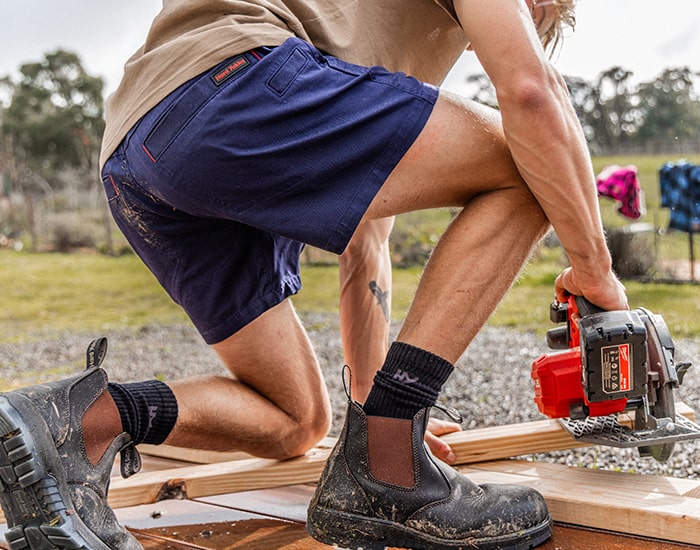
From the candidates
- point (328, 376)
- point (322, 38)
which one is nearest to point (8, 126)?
point (328, 376)

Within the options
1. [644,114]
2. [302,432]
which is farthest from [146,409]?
[644,114]

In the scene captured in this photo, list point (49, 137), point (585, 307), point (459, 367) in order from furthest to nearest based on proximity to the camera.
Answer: point (49, 137)
point (459, 367)
point (585, 307)

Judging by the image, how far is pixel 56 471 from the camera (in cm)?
124

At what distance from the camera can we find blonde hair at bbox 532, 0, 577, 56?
160 centimetres

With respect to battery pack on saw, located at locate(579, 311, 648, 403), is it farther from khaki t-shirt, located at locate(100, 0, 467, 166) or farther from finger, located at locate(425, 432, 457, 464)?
khaki t-shirt, located at locate(100, 0, 467, 166)

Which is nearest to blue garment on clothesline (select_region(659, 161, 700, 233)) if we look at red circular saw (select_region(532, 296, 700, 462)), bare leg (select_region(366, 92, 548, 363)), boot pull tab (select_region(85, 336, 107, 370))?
red circular saw (select_region(532, 296, 700, 462))

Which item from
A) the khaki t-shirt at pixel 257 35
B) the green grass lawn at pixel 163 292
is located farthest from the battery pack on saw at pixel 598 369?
the green grass lawn at pixel 163 292

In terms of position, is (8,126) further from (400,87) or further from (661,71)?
(400,87)

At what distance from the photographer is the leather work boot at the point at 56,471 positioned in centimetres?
119

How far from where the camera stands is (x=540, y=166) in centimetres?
126

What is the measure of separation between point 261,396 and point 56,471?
614 mm

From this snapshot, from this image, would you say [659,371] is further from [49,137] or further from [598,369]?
[49,137]

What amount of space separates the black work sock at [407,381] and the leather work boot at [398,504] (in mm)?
20

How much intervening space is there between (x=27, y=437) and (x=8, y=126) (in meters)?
11.3
